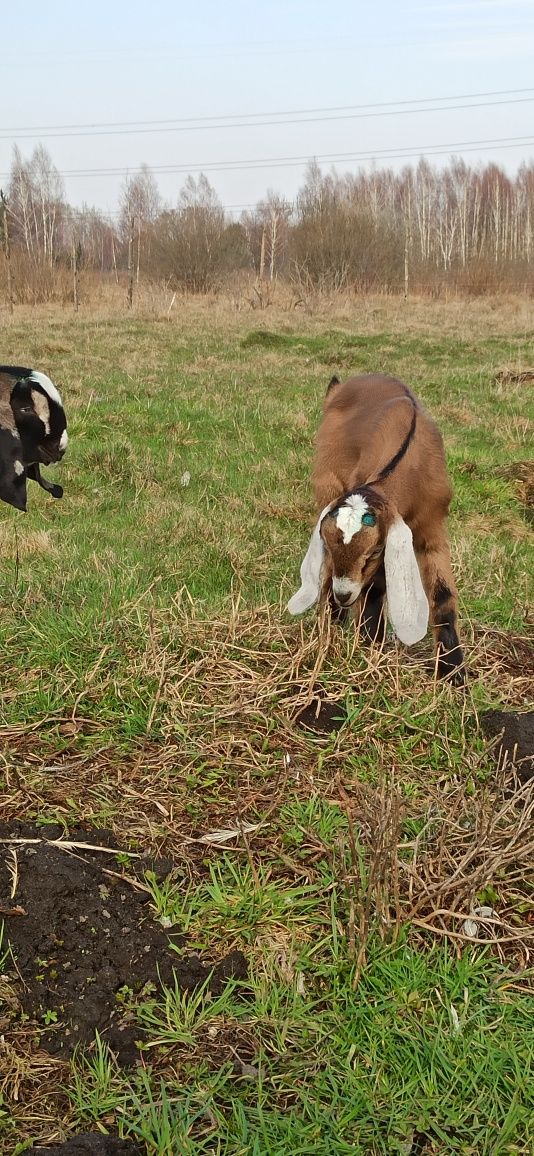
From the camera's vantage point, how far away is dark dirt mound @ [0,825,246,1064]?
8.36 feet

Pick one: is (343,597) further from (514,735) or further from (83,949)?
(83,949)

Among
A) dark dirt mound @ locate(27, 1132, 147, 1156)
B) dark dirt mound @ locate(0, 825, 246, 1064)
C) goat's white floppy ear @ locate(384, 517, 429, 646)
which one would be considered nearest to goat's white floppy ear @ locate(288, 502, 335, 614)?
goat's white floppy ear @ locate(384, 517, 429, 646)

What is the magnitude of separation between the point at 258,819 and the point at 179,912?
0.54m

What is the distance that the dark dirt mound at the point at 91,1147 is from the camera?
215 centimetres

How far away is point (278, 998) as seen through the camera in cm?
262

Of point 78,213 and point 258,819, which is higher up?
point 78,213

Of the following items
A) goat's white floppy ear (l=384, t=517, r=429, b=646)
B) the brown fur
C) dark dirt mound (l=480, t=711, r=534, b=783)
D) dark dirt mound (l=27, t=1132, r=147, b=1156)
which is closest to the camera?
dark dirt mound (l=27, t=1132, r=147, b=1156)

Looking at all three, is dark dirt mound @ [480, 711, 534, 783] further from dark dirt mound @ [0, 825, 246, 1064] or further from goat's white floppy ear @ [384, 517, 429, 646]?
dark dirt mound @ [0, 825, 246, 1064]

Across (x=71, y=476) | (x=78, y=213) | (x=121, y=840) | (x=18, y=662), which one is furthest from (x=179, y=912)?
(x=78, y=213)

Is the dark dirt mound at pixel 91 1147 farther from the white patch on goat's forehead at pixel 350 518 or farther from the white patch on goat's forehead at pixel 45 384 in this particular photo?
the white patch on goat's forehead at pixel 45 384

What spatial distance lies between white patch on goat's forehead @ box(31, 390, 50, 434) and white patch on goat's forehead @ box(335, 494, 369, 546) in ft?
5.35

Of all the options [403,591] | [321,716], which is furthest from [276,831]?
[403,591]

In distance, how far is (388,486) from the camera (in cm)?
446

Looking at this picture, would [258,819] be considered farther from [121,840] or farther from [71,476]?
[71,476]
